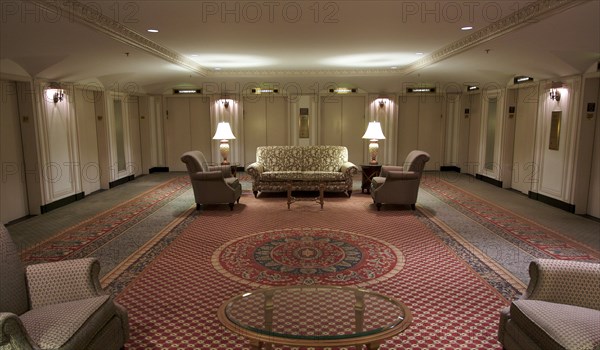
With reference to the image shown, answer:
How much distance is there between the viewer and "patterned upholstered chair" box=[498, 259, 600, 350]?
229cm

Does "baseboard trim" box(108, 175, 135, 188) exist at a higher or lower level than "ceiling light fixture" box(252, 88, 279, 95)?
lower

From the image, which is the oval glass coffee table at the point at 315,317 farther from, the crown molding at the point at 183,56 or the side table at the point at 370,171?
the side table at the point at 370,171

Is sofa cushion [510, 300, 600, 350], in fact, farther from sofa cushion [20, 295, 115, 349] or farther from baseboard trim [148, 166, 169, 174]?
baseboard trim [148, 166, 169, 174]

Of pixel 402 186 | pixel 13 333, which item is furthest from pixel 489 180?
pixel 13 333

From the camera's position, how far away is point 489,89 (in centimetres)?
1008

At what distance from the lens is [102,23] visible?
192 inches

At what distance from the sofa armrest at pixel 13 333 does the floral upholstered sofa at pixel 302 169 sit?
593cm

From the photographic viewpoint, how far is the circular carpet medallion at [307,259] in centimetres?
409

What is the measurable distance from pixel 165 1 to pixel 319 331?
136 inches

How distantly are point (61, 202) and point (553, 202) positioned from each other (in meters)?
8.84

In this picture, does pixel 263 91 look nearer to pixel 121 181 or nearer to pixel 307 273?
pixel 121 181

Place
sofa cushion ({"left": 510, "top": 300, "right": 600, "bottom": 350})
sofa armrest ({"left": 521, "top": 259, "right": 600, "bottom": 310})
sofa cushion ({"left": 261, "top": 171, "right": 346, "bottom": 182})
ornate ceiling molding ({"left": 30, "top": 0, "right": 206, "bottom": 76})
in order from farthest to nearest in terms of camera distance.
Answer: sofa cushion ({"left": 261, "top": 171, "right": 346, "bottom": 182}) < ornate ceiling molding ({"left": 30, "top": 0, "right": 206, "bottom": 76}) < sofa armrest ({"left": 521, "top": 259, "right": 600, "bottom": 310}) < sofa cushion ({"left": 510, "top": 300, "right": 600, "bottom": 350})

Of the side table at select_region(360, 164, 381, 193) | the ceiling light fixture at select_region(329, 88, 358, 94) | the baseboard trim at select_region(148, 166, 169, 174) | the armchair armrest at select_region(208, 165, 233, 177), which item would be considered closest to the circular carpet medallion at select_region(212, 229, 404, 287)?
the armchair armrest at select_region(208, 165, 233, 177)

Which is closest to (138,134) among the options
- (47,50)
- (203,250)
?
(47,50)
